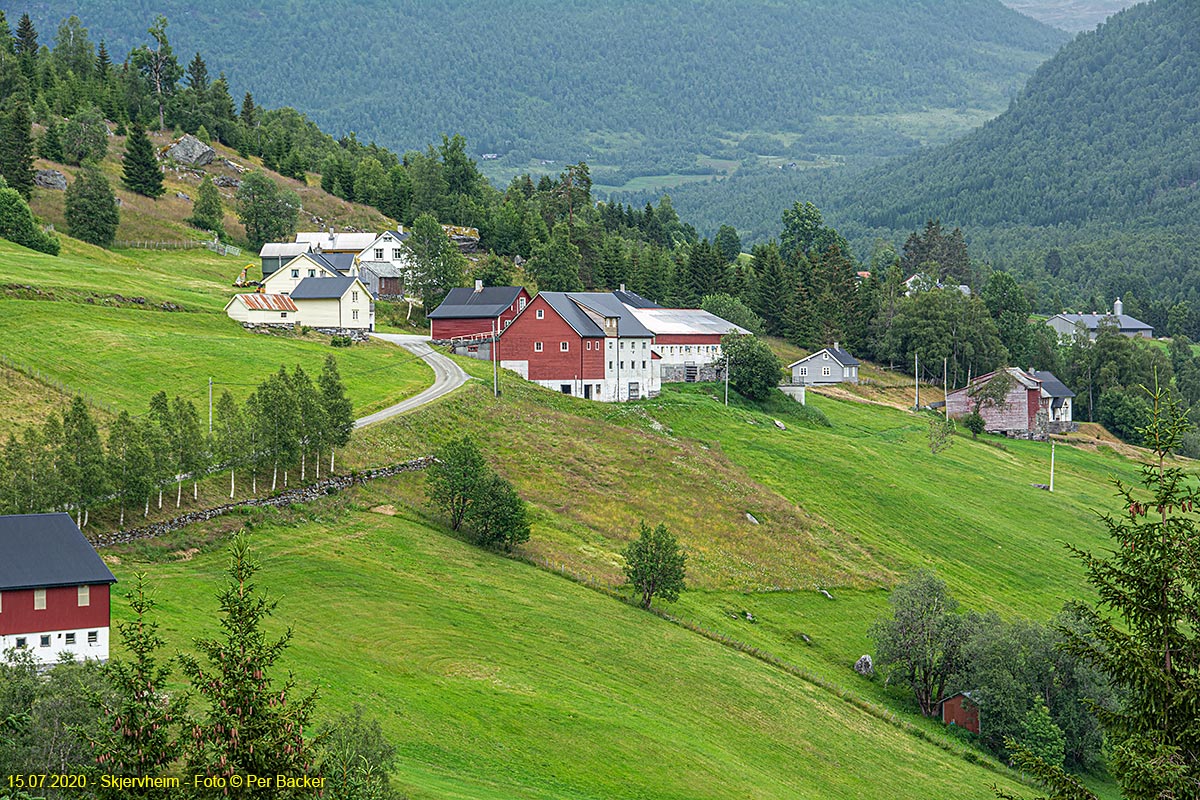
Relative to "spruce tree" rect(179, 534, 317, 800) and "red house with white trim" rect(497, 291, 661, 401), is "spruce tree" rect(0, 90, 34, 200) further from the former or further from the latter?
"spruce tree" rect(179, 534, 317, 800)

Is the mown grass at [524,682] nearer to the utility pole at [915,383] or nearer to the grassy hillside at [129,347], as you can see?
the grassy hillside at [129,347]

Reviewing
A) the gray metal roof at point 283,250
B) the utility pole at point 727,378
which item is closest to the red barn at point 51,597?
the utility pole at point 727,378

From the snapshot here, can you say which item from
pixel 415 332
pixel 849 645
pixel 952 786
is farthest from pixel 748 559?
pixel 415 332

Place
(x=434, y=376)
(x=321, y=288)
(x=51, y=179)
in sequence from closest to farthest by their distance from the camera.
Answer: (x=434, y=376)
(x=321, y=288)
(x=51, y=179)

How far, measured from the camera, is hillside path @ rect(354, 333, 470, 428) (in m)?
80.3

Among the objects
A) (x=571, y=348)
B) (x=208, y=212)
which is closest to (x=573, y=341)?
(x=571, y=348)

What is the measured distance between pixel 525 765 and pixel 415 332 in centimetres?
8154

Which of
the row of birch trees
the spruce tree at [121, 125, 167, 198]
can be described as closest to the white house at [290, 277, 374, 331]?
the row of birch trees

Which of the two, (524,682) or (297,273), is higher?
(297,273)

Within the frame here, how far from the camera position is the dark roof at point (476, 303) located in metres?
109

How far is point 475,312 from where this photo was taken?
360 ft

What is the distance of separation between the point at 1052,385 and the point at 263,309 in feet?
277

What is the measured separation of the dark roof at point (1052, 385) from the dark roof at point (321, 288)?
7506cm

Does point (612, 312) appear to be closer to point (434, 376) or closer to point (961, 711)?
point (434, 376)
